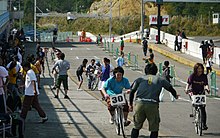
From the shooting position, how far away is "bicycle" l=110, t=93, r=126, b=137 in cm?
1315

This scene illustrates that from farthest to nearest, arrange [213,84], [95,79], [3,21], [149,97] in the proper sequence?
[3,21], [95,79], [213,84], [149,97]

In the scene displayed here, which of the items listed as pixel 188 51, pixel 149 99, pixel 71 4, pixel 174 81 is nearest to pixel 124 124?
pixel 149 99

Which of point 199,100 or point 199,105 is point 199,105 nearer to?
point 199,105

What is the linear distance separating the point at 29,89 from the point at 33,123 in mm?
1428

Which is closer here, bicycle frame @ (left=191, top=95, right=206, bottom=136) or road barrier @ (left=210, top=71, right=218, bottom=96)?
bicycle frame @ (left=191, top=95, right=206, bottom=136)

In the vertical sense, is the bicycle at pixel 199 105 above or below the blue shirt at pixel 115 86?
below

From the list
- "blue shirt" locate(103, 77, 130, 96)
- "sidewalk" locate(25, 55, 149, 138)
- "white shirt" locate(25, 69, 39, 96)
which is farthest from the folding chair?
"blue shirt" locate(103, 77, 130, 96)

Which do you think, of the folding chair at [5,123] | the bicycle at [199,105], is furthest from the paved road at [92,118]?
the folding chair at [5,123]

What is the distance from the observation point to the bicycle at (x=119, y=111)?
1315cm

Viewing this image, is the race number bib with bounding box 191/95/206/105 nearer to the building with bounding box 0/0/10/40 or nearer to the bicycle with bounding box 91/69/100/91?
the bicycle with bounding box 91/69/100/91

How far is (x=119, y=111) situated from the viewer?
13.4m

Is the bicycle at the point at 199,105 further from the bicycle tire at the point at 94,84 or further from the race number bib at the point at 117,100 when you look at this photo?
the bicycle tire at the point at 94,84

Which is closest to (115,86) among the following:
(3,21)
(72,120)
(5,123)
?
(72,120)

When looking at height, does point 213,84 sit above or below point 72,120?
above
